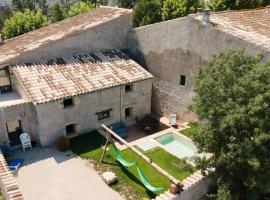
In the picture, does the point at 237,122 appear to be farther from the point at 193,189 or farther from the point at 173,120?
the point at 173,120

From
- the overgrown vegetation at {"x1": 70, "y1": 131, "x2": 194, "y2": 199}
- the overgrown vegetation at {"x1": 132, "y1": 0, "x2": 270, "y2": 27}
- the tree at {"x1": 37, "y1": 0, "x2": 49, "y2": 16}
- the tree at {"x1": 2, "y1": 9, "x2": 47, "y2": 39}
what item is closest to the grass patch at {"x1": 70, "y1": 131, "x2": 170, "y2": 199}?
the overgrown vegetation at {"x1": 70, "y1": 131, "x2": 194, "y2": 199}

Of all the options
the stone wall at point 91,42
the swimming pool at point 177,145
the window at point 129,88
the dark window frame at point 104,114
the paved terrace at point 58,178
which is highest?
the stone wall at point 91,42

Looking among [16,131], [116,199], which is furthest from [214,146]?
[16,131]

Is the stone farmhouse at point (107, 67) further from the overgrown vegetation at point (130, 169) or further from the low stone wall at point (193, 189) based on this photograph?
the low stone wall at point (193, 189)

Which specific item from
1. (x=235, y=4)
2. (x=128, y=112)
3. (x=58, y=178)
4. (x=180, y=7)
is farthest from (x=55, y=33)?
(x=235, y=4)

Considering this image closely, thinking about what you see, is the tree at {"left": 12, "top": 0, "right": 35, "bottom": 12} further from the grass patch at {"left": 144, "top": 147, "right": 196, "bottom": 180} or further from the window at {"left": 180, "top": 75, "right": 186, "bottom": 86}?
the grass patch at {"left": 144, "top": 147, "right": 196, "bottom": 180}

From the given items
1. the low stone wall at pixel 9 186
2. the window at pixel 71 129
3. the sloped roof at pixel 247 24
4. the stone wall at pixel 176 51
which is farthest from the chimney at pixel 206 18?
the low stone wall at pixel 9 186
